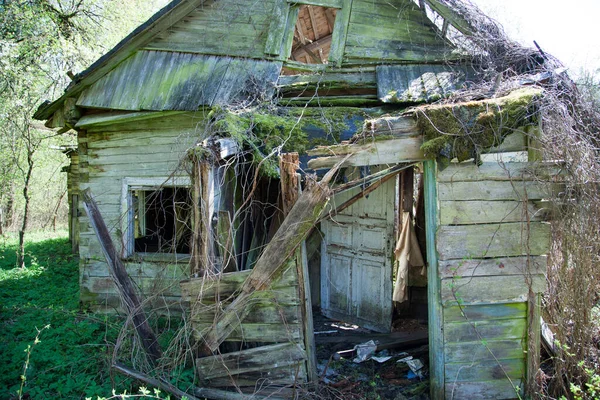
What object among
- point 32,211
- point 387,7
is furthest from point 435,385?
point 32,211

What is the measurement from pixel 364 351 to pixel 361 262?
1.53 m

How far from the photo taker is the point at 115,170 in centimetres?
739

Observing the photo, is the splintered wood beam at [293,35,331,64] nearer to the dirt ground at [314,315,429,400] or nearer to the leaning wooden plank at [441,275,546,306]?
the dirt ground at [314,315,429,400]

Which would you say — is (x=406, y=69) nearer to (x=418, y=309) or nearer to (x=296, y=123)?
(x=296, y=123)

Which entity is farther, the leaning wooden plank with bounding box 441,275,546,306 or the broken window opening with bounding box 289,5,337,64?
the broken window opening with bounding box 289,5,337,64

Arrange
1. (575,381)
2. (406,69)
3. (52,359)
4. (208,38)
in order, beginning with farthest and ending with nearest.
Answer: (208,38) < (406,69) < (52,359) < (575,381)

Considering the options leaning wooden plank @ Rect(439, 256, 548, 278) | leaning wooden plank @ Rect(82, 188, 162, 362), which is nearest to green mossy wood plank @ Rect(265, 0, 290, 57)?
leaning wooden plank @ Rect(82, 188, 162, 362)

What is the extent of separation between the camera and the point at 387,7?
7156 millimetres

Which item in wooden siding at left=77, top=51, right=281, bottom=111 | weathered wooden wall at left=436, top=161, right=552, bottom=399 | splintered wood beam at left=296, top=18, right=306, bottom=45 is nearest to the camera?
weathered wooden wall at left=436, top=161, right=552, bottom=399

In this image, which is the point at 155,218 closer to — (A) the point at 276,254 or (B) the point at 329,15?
(A) the point at 276,254

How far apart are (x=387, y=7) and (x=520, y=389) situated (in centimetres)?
582

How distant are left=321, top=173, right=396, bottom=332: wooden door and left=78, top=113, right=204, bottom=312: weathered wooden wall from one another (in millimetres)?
2552

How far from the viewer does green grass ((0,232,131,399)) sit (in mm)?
4816

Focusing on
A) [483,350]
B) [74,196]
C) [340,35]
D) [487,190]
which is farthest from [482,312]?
[74,196]
